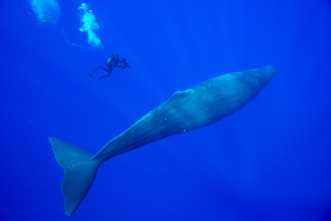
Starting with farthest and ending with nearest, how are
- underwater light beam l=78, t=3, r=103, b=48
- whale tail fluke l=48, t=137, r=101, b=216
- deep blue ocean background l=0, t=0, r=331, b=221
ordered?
underwater light beam l=78, t=3, r=103, b=48
deep blue ocean background l=0, t=0, r=331, b=221
whale tail fluke l=48, t=137, r=101, b=216

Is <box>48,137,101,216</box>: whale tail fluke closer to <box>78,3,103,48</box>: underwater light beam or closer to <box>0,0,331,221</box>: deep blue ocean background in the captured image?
<box>0,0,331,221</box>: deep blue ocean background

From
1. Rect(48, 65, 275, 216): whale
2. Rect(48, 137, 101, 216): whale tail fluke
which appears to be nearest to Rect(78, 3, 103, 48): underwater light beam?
Rect(48, 137, 101, 216): whale tail fluke

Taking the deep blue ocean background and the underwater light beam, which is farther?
the underwater light beam

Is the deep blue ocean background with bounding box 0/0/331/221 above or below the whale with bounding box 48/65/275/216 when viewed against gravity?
above

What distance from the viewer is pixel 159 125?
515cm

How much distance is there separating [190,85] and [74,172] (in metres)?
10.0

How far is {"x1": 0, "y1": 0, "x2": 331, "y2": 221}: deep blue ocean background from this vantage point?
1356 cm

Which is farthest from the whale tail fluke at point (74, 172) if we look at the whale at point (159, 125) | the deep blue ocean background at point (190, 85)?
the deep blue ocean background at point (190, 85)

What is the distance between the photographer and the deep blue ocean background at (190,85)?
13.6 meters

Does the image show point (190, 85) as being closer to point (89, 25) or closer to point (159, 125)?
Answer: point (89, 25)

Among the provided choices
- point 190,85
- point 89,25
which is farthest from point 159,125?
point 89,25

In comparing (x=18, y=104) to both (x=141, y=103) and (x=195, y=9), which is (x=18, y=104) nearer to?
(x=141, y=103)

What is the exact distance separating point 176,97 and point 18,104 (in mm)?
15655

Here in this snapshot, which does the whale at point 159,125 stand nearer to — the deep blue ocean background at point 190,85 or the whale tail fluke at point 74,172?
the whale tail fluke at point 74,172
